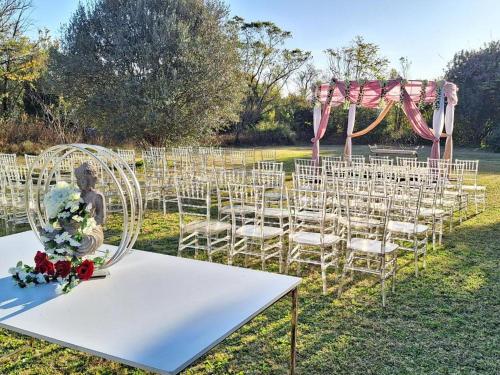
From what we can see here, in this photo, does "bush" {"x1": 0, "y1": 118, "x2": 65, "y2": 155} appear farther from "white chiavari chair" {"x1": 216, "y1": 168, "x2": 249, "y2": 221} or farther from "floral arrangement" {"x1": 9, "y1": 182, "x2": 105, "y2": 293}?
"floral arrangement" {"x1": 9, "y1": 182, "x2": 105, "y2": 293}

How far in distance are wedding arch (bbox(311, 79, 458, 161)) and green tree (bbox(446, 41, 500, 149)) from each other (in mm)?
14477

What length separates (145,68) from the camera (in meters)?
13.2

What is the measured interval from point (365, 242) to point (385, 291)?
19.5 inches

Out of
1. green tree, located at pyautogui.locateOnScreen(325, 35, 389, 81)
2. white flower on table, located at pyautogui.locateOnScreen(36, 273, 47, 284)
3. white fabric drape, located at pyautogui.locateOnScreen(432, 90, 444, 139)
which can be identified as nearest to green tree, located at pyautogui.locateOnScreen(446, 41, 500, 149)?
green tree, located at pyautogui.locateOnScreen(325, 35, 389, 81)

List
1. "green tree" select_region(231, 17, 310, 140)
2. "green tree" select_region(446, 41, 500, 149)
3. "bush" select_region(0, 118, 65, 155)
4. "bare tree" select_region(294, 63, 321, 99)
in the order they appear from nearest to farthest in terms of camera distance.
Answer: "bush" select_region(0, 118, 65, 155) → "green tree" select_region(446, 41, 500, 149) → "green tree" select_region(231, 17, 310, 140) → "bare tree" select_region(294, 63, 321, 99)

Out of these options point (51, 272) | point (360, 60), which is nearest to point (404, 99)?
point (51, 272)

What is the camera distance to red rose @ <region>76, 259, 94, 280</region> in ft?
7.72

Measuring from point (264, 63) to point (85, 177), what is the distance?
28601 millimetres

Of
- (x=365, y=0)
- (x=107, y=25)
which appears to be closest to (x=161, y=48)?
(x=107, y=25)

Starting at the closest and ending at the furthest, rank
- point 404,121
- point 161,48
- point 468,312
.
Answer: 1. point 468,312
2. point 161,48
3. point 404,121

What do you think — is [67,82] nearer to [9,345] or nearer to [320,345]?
[9,345]

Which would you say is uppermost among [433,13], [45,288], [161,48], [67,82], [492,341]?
[433,13]

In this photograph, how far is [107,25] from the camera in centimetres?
1301

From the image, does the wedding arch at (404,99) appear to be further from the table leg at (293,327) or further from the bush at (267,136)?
the bush at (267,136)
